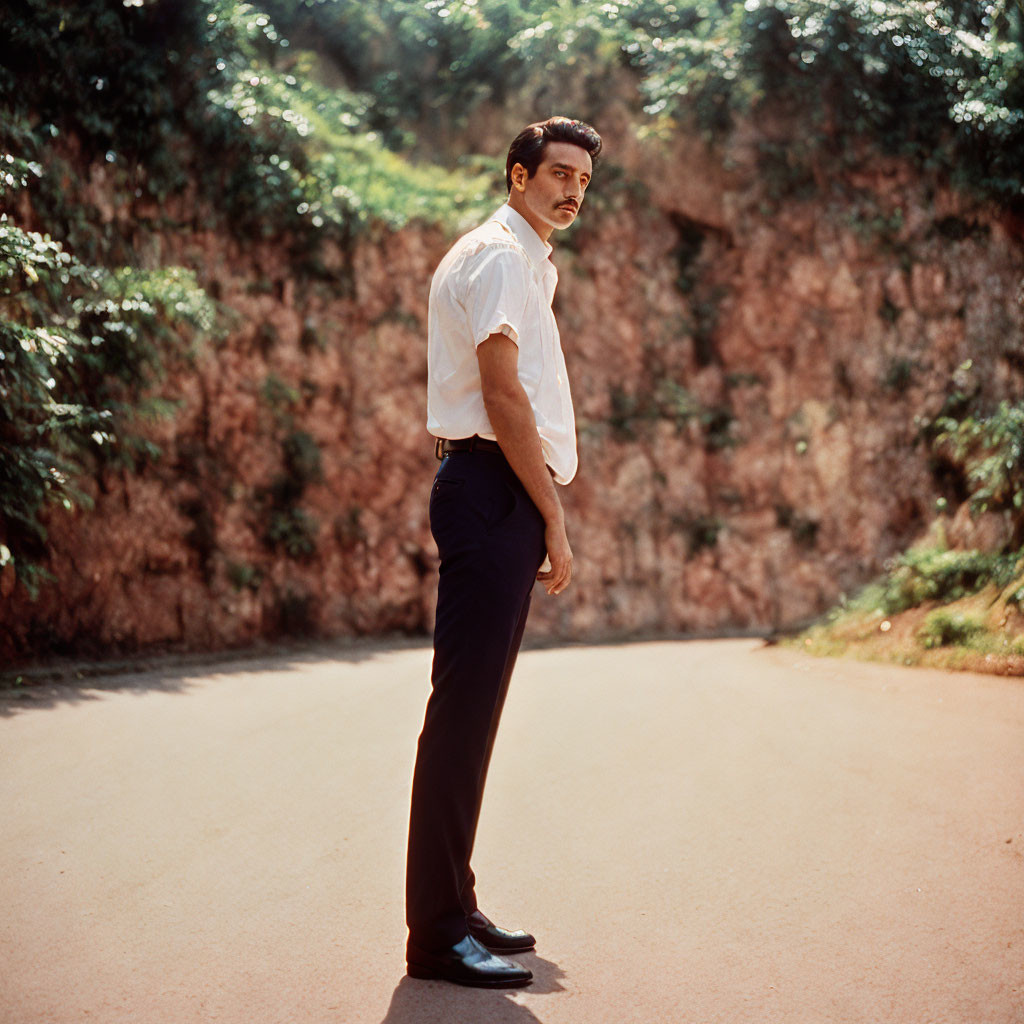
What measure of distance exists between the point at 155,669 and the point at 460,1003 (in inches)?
231

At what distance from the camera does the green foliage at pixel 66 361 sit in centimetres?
653

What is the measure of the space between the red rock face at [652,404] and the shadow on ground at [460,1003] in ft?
23.6

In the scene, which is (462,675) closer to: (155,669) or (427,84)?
(155,669)

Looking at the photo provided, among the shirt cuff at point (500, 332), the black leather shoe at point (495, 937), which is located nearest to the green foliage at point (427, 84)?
the shirt cuff at point (500, 332)

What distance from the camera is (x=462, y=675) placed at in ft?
7.66

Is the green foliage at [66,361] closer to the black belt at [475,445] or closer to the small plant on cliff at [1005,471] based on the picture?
the black belt at [475,445]

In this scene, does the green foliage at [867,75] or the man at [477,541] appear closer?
the man at [477,541]

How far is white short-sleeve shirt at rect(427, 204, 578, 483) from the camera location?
239 cm

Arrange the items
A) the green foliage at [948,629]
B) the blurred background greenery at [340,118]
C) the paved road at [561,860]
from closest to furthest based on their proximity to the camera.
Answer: the paved road at [561,860] < the green foliage at [948,629] < the blurred background greenery at [340,118]

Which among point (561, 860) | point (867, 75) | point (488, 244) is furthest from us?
point (867, 75)

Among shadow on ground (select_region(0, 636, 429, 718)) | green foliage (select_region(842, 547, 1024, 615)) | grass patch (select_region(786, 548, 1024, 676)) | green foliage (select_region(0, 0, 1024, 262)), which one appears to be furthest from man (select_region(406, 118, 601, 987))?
green foliage (select_region(0, 0, 1024, 262))

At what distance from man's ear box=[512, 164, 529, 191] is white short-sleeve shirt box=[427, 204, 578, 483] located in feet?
0.32

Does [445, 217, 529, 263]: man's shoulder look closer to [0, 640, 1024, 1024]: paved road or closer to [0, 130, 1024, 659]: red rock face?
[0, 640, 1024, 1024]: paved road

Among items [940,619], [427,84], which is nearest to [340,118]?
[427,84]
